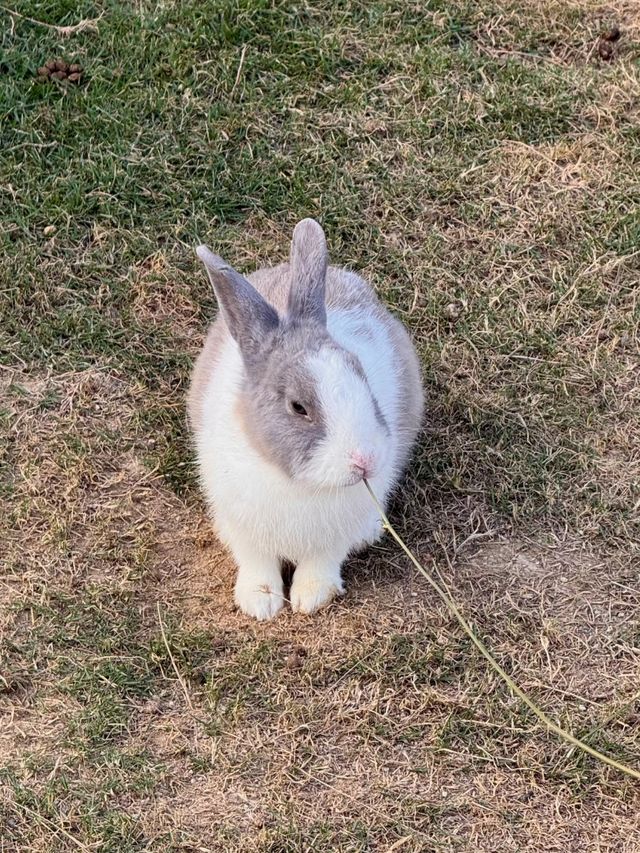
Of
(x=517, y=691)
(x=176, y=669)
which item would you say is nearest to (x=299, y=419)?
(x=176, y=669)

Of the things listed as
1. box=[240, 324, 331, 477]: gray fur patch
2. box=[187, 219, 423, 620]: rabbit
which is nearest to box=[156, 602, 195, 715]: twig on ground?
box=[187, 219, 423, 620]: rabbit

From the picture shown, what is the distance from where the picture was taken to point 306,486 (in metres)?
3.76

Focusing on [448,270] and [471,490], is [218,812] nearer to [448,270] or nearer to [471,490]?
[471,490]

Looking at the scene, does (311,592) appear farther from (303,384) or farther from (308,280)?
(308,280)

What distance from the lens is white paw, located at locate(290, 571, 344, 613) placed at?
14.0 ft

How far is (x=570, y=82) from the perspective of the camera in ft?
19.7

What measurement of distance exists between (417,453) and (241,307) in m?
1.25

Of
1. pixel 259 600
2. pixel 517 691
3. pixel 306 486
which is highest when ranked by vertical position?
pixel 306 486

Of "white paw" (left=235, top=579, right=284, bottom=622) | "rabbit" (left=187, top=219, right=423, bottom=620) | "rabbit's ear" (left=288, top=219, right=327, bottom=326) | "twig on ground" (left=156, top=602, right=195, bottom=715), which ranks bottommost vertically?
"twig on ground" (left=156, top=602, right=195, bottom=715)

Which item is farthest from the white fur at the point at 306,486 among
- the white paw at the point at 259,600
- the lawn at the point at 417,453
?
the lawn at the point at 417,453

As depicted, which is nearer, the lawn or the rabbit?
the rabbit

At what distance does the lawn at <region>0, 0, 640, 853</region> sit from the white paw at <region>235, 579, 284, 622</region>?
5 centimetres

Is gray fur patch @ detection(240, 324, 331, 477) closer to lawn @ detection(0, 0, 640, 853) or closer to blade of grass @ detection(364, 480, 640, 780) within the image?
blade of grass @ detection(364, 480, 640, 780)

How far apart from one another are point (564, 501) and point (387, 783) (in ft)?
4.79
